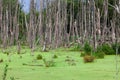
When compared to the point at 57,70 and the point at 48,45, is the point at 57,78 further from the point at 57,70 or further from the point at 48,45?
the point at 48,45

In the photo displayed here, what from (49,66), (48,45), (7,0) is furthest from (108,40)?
(7,0)

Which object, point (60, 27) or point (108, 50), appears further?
point (60, 27)

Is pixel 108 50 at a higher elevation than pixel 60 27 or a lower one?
lower

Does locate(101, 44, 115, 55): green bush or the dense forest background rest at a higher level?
the dense forest background

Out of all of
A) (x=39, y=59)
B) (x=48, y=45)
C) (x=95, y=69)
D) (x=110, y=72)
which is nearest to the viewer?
(x=110, y=72)

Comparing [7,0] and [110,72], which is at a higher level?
[7,0]

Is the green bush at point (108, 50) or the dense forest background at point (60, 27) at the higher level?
the dense forest background at point (60, 27)

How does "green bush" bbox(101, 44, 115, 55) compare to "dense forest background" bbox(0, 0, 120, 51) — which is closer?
"green bush" bbox(101, 44, 115, 55)

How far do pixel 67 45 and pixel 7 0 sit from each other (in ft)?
31.3

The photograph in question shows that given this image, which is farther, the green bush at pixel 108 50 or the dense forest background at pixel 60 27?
the dense forest background at pixel 60 27

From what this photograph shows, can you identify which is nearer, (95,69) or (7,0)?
(95,69)

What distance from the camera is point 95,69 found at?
264 inches

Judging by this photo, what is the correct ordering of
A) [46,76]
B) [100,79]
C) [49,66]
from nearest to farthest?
[100,79], [46,76], [49,66]

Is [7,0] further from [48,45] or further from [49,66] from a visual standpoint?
[49,66]
